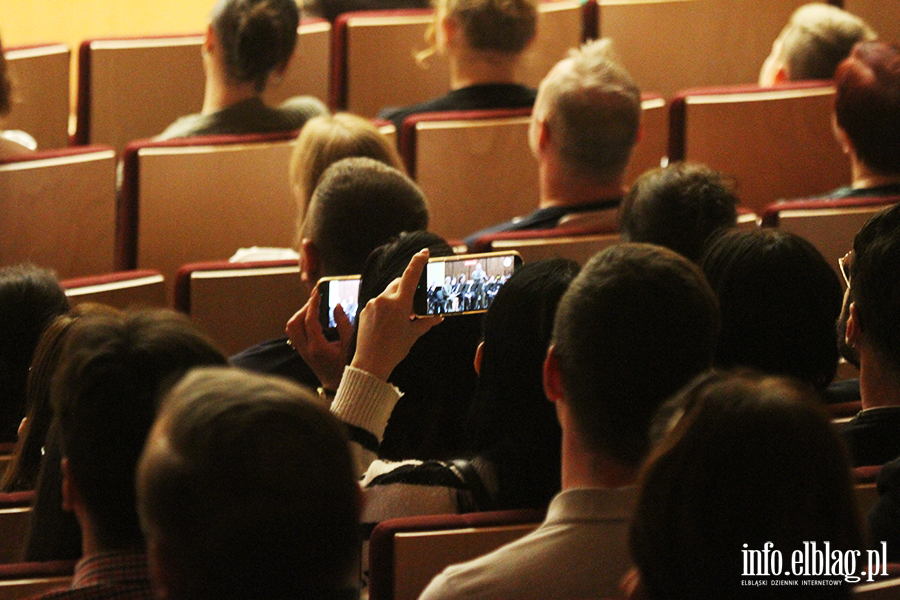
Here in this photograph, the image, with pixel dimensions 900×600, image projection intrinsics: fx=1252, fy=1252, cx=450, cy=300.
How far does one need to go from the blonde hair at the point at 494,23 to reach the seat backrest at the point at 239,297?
939mm

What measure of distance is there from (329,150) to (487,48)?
757mm

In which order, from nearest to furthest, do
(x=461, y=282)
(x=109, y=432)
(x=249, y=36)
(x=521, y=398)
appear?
(x=109, y=432) → (x=521, y=398) → (x=461, y=282) → (x=249, y=36)

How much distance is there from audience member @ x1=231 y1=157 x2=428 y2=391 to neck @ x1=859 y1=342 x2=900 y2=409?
2.24 ft

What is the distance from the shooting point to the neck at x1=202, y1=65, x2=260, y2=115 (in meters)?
2.74

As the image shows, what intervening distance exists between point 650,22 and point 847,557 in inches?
94.5

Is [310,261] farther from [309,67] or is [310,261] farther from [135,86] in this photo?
[309,67]

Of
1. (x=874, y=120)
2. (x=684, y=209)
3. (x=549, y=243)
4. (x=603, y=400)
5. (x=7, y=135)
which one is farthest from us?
(x=7, y=135)

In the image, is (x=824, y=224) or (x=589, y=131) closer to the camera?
(x=824, y=224)

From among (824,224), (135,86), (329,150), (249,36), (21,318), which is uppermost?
(249,36)

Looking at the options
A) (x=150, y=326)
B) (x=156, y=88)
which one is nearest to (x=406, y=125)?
(x=156, y=88)

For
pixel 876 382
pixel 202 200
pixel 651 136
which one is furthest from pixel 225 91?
pixel 876 382

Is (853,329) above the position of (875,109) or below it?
below

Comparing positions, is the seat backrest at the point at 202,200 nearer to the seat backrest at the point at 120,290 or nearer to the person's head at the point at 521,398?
the seat backrest at the point at 120,290

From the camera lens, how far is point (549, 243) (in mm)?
2012
